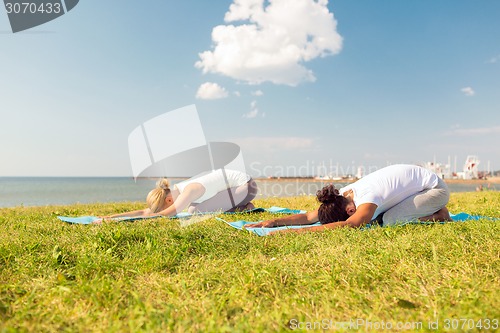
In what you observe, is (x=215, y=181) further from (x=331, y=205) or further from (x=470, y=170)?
(x=470, y=170)

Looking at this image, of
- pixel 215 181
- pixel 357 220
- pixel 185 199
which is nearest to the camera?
pixel 357 220

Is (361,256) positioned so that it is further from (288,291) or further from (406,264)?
(288,291)

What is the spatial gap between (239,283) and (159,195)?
4.46m

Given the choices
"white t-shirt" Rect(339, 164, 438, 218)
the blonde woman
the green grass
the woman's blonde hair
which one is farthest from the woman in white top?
the woman's blonde hair

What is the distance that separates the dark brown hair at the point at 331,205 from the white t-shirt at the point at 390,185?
0.66ft

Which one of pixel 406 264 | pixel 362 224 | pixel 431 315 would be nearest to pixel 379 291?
pixel 431 315

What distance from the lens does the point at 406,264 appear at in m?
2.47

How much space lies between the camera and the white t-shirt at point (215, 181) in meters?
6.60

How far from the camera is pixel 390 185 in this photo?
14.6 ft

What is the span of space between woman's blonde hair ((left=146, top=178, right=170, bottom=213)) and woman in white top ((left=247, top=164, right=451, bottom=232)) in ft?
8.19

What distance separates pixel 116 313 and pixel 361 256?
71.1 inches

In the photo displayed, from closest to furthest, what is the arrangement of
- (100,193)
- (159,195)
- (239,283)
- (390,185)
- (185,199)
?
1. (239,283)
2. (390,185)
3. (185,199)
4. (159,195)
5. (100,193)

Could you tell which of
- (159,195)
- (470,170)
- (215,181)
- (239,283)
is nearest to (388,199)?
(239,283)

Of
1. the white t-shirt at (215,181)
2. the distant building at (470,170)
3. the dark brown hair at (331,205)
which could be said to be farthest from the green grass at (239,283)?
the distant building at (470,170)
